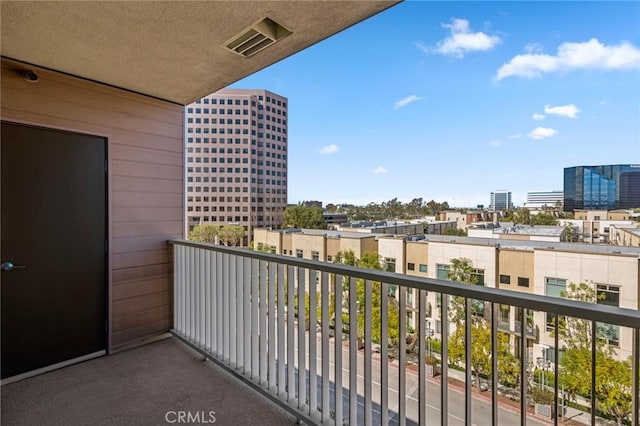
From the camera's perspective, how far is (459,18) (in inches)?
173

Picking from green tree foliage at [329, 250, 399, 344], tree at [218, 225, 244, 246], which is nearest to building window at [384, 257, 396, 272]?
green tree foliage at [329, 250, 399, 344]

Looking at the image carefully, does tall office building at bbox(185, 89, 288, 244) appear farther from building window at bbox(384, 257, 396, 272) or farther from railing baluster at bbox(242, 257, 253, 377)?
building window at bbox(384, 257, 396, 272)

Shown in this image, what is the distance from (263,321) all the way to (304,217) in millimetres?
2440

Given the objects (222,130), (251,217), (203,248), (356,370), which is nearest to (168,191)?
(203,248)

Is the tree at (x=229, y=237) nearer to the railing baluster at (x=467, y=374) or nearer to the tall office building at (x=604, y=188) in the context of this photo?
the railing baluster at (x=467, y=374)

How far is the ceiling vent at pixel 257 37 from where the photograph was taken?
6.29ft

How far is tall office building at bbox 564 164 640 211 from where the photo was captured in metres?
2.38

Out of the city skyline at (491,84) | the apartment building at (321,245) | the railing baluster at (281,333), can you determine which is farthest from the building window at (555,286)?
the city skyline at (491,84)

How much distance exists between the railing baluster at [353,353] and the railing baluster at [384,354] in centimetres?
14

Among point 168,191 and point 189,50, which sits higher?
point 189,50

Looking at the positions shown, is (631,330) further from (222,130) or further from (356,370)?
(222,130)

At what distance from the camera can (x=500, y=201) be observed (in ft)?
11.9

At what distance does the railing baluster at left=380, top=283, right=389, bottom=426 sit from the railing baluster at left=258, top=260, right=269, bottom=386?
2.83 ft

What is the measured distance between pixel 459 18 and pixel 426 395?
190 inches
